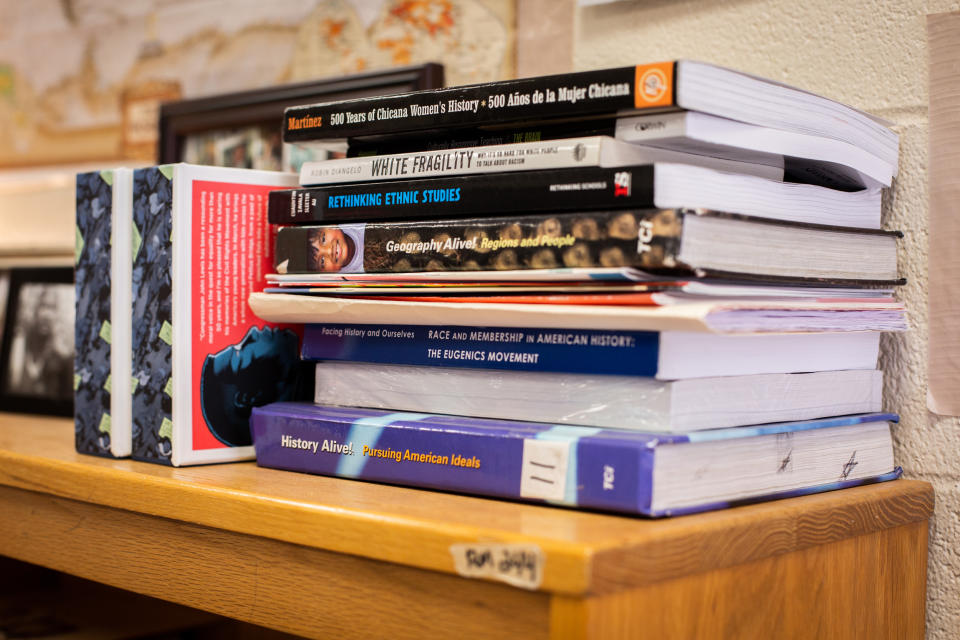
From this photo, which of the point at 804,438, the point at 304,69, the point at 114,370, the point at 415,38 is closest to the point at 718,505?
the point at 804,438

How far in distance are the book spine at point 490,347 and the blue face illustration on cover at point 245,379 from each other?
0.06 m

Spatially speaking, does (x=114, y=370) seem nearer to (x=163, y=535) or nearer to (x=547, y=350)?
(x=163, y=535)

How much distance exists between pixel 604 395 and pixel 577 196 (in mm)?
141

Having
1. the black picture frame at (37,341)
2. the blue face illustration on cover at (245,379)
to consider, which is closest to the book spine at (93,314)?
the blue face illustration on cover at (245,379)

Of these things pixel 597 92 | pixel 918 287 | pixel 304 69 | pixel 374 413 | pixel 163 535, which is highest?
pixel 304 69

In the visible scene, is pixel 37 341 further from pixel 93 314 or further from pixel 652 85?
pixel 652 85

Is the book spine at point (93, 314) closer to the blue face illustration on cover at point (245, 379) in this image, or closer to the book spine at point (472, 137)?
the blue face illustration on cover at point (245, 379)

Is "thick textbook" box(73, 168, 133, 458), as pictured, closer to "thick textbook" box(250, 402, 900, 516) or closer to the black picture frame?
"thick textbook" box(250, 402, 900, 516)

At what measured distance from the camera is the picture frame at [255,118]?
1.19 meters

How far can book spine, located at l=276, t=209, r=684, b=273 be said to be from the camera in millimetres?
Result: 645

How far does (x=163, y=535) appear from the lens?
31.3 inches

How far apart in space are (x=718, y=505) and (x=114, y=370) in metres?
0.57

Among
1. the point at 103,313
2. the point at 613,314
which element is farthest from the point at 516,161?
the point at 103,313

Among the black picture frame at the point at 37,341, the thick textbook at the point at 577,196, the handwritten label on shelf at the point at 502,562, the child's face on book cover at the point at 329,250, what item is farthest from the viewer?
the black picture frame at the point at 37,341
